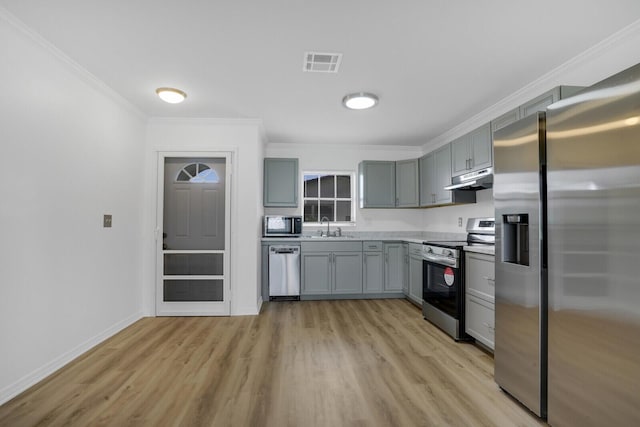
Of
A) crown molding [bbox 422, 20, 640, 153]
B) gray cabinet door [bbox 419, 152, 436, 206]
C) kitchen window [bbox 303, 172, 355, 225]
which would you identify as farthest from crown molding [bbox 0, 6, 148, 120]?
crown molding [bbox 422, 20, 640, 153]

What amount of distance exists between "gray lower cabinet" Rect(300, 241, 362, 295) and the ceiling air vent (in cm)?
260

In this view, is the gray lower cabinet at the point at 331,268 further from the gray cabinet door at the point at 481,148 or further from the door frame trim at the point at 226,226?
the gray cabinet door at the point at 481,148

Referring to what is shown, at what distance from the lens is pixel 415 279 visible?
439cm

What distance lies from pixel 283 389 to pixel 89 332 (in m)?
2.00

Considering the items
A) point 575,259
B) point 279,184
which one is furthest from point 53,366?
point 575,259

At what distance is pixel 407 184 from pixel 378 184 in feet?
1.52

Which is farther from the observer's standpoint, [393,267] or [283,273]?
[393,267]

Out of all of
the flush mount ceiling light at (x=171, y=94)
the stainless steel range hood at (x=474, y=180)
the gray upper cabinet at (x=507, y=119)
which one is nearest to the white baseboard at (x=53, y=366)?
the flush mount ceiling light at (x=171, y=94)

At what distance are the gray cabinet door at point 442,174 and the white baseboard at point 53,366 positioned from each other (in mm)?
4175

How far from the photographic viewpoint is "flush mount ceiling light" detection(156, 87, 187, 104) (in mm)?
3125

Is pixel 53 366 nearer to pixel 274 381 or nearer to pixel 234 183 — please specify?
pixel 274 381

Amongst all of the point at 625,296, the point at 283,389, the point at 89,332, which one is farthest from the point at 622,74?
the point at 89,332

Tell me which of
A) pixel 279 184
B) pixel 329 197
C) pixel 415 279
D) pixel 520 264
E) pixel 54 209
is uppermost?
pixel 279 184

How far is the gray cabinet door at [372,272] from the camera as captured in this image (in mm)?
4793
